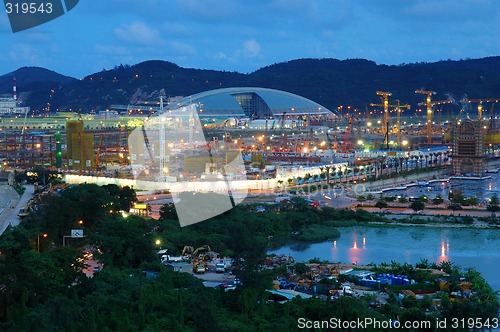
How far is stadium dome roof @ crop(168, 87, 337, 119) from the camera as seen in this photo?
21.4 m

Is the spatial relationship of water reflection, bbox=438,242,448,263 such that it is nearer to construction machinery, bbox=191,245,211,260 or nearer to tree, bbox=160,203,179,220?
construction machinery, bbox=191,245,211,260

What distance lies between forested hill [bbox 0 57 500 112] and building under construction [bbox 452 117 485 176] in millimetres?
16360

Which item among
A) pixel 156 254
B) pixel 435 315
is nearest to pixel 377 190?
pixel 156 254

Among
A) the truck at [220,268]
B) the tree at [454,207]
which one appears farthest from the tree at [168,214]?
the tree at [454,207]

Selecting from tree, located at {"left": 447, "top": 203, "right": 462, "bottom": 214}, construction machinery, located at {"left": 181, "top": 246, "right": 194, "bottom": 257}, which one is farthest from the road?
tree, located at {"left": 447, "top": 203, "right": 462, "bottom": 214}

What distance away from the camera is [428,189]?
9.82 meters

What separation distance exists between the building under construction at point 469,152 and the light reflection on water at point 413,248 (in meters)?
4.42

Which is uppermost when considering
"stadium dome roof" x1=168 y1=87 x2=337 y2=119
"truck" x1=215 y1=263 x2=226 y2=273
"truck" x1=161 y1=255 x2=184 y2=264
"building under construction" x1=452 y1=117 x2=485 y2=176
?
"stadium dome roof" x1=168 y1=87 x2=337 y2=119

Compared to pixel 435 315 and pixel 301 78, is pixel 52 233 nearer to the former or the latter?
pixel 435 315

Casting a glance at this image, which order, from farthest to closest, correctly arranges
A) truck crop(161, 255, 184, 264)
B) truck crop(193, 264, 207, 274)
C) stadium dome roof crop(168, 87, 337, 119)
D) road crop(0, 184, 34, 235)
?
stadium dome roof crop(168, 87, 337, 119), road crop(0, 184, 34, 235), truck crop(161, 255, 184, 264), truck crop(193, 264, 207, 274)

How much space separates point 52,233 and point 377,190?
4.95 meters

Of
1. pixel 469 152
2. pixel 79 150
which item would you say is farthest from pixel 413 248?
pixel 79 150

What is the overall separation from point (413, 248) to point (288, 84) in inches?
933

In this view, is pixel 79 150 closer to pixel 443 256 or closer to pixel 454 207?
→ pixel 454 207
